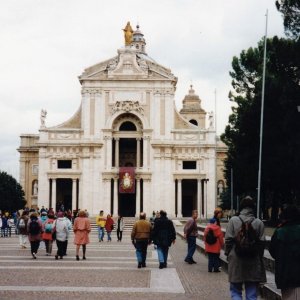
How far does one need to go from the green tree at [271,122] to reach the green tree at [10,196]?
1308 inches

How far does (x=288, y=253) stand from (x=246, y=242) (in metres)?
1.53

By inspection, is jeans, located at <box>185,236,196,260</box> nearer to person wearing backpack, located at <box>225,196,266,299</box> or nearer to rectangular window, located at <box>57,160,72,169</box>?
person wearing backpack, located at <box>225,196,266,299</box>

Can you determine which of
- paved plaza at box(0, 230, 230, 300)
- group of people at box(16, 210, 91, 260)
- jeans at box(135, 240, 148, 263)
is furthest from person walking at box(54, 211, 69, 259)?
jeans at box(135, 240, 148, 263)

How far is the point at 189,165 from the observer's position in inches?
3000

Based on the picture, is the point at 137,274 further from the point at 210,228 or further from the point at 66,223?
the point at 66,223

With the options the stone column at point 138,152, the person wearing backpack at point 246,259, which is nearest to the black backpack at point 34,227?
the person wearing backpack at point 246,259

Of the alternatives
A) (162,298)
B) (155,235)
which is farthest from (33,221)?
(162,298)

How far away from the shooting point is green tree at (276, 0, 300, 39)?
111 feet

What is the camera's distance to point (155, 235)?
22016 mm

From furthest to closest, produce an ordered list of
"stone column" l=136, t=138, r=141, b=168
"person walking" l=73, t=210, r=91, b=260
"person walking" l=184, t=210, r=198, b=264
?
1. "stone column" l=136, t=138, r=141, b=168
2. "person walking" l=73, t=210, r=91, b=260
3. "person walking" l=184, t=210, r=198, b=264

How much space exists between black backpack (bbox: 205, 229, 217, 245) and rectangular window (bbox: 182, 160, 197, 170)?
182ft

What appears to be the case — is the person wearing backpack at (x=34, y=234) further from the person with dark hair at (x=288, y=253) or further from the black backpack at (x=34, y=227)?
the person with dark hair at (x=288, y=253)

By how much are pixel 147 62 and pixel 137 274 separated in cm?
5933

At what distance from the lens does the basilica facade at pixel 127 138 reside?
75062mm
